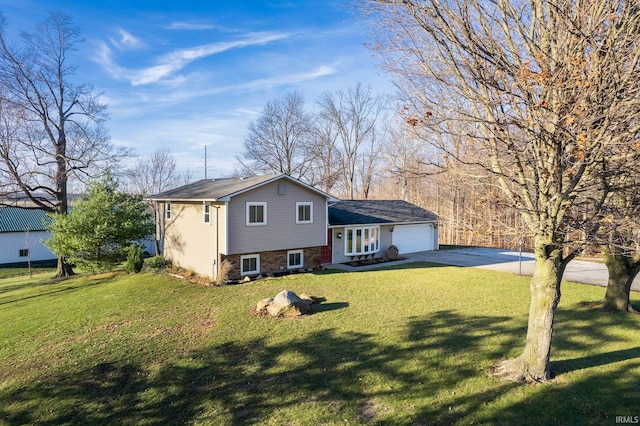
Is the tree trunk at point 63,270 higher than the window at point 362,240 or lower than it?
lower

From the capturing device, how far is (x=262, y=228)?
15570 millimetres

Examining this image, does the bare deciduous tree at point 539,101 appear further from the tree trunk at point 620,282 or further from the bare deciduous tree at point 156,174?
the bare deciduous tree at point 156,174

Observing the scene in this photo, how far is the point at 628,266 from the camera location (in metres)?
9.56

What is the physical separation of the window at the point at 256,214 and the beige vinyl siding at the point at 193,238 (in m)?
1.15

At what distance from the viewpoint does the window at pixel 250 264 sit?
15.4 m

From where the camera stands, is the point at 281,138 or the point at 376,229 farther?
the point at 281,138

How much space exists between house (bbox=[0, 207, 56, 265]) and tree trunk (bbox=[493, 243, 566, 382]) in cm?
3211

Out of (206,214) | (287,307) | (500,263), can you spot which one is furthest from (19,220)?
(500,263)

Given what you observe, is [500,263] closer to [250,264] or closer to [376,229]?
[376,229]

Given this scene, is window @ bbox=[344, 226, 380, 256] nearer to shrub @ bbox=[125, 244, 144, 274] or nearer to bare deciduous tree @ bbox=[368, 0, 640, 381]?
shrub @ bbox=[125, 244, 144, 274]

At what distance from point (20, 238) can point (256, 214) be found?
25176mm

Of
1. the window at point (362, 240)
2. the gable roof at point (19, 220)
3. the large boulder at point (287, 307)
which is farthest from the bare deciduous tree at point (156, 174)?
the large boulder at point (287, 307)

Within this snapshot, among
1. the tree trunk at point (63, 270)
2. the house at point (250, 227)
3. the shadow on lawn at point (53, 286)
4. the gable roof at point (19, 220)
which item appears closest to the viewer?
the house at point (250, 227)

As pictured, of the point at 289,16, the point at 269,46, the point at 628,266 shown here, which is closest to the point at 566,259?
the point at 628,266
